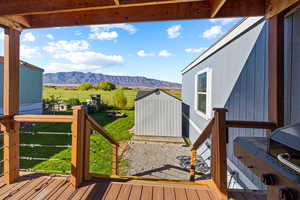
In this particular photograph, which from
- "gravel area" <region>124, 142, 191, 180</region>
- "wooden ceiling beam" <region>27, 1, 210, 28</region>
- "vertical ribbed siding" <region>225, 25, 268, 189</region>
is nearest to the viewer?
"wooden ceiling beam" <region>27, 1, 210, 28</region>

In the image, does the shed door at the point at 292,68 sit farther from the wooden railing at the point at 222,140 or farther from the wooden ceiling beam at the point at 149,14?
the wooden ceiling beam at the point at 149,14

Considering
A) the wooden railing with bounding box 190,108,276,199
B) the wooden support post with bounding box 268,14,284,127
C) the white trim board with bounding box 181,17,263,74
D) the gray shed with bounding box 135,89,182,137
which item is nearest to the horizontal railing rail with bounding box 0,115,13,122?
the wooden railing with bounding box 190,108,276,199

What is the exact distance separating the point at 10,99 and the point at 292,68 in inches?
133

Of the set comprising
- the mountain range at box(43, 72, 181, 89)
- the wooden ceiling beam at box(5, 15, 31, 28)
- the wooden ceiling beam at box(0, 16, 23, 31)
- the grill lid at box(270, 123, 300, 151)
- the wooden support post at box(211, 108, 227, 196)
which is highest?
the mountain range at box(43, 72, 181, 89)

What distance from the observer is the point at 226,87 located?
11.4ft

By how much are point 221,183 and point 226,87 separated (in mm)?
2252

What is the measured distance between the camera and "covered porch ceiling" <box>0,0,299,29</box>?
1.82 meters

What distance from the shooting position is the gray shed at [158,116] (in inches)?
294

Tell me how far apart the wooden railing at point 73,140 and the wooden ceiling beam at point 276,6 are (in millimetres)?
2427

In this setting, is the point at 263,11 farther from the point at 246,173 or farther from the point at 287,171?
the point at 246,173

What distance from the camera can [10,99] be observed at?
6.93 ft

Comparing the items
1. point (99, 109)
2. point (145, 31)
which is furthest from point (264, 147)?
point (99, 109)

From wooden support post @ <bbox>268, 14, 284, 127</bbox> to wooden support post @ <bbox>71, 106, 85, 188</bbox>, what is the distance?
2.23 meters

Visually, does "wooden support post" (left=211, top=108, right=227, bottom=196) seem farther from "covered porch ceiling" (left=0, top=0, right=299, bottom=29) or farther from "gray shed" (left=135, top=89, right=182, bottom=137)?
"gray shed" (left=135, top=89, right=182, bottom=137)
